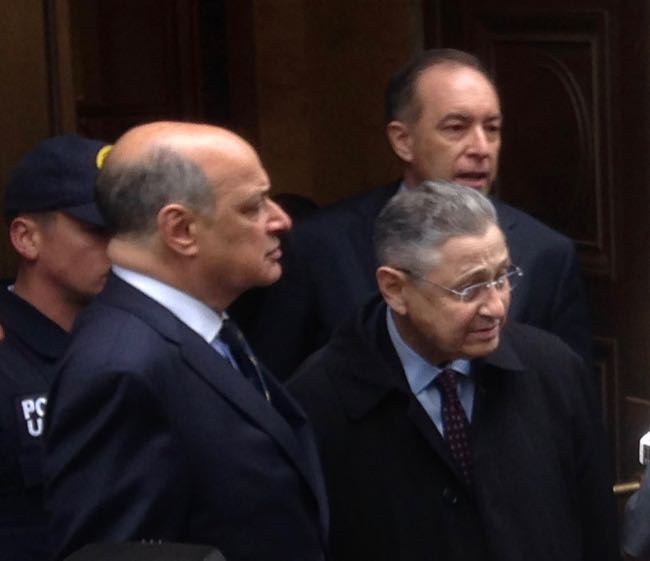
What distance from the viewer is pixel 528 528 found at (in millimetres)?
3436

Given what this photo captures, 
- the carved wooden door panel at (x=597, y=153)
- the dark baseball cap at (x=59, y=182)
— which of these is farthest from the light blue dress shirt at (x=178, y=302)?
the carved wooden door panel at (x=597, y=153)

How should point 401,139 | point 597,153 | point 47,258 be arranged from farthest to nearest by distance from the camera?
point 597,153 < point 401,139 < point 47,258

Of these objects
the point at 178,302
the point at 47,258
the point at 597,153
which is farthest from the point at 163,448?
the point at 597,153

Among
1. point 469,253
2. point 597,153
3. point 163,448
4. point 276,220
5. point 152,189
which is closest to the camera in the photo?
point 163,448

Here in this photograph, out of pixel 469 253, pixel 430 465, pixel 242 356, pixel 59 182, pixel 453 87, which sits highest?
pixel 453 87

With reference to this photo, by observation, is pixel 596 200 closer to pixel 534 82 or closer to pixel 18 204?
pixel 534 82

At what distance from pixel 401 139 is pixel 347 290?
0.41m

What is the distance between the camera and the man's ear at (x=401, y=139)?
436 centimetres

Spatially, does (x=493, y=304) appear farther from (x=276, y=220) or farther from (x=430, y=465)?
(x=276, y=220)

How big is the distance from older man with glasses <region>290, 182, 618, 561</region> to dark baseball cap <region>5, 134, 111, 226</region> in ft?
2.04

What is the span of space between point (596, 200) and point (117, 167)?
8.57 ft

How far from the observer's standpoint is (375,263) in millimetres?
4277

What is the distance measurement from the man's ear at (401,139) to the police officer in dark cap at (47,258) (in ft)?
2.70

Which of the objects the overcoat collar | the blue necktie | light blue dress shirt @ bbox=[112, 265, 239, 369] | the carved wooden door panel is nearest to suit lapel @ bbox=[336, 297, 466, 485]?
the overcoat collar
